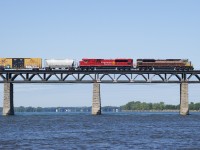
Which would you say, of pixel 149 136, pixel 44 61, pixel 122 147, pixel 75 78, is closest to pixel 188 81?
pixel 75 78

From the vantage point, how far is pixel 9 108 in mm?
98000

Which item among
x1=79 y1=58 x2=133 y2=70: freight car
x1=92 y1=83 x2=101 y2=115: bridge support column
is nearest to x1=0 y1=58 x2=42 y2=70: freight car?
x1=79 y1=58 x2=133 y2=70: freight car

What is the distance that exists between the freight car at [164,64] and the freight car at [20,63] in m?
21.3

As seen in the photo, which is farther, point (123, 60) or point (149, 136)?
point (123, 60)

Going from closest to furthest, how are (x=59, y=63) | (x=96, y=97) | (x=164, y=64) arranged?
(x=96, y=97)
(x=164, y=64)
(x=59, y=63)

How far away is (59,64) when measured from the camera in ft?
330

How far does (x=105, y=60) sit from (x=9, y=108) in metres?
21.3

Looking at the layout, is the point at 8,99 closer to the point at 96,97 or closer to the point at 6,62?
the point at 6,62

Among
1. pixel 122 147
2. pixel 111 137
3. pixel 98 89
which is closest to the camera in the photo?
pixel 122 147

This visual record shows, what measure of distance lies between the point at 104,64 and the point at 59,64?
939 centimetres

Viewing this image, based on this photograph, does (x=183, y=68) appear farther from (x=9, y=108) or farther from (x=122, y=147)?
(x=122, y=147)

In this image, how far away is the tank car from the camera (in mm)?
100188

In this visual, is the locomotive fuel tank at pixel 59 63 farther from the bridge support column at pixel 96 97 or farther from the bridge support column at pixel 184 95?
the bridge support column at pixel 184 95

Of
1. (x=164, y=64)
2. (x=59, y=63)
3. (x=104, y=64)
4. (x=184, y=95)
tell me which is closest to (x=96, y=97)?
(x=104, y=64)
